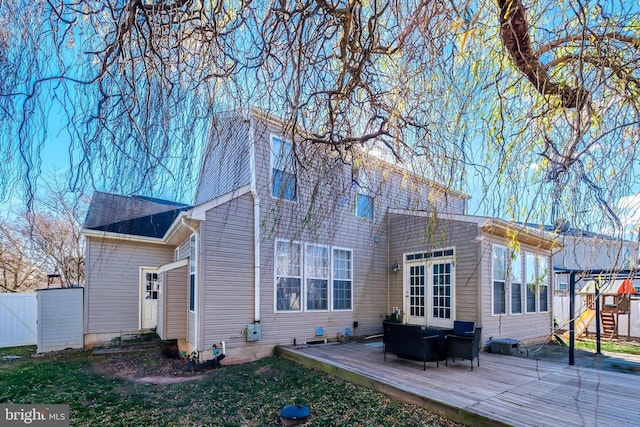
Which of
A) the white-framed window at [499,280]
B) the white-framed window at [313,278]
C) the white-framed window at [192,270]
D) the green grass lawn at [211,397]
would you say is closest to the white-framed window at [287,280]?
the white-framed window at [313,278]

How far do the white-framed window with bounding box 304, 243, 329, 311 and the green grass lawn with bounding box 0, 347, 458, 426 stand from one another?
1.88 m

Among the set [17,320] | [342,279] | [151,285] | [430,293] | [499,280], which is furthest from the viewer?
[17,320]

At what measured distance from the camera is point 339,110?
3326 millimetres

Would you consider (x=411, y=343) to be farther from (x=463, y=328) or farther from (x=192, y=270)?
(x=192, y=270)

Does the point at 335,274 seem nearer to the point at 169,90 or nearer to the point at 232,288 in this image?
the point at 232,288

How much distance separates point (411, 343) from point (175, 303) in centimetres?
527

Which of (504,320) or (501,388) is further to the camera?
(504,320)

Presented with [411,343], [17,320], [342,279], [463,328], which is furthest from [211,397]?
[17,320]

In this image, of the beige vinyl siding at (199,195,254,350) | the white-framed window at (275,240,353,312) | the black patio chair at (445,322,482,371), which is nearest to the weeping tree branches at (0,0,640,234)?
the black patio chair at (445,322,482,371)

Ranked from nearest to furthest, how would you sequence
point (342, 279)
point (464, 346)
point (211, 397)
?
point (211, 397), point (464, 346), point (342, 279)

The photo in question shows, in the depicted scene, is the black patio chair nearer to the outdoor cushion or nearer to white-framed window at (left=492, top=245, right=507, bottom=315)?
the outdoor cushion

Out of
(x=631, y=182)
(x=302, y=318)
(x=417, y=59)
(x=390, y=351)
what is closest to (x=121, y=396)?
(x=302, y=318)

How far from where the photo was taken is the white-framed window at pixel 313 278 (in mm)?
8344

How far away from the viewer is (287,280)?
842cm
